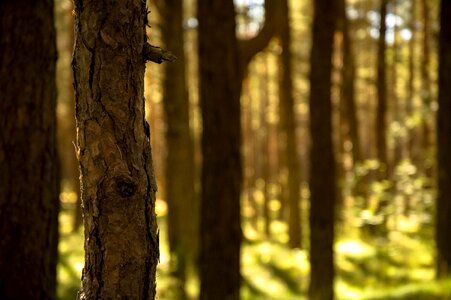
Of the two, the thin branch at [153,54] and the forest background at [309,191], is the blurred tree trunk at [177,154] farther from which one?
the thin branch at [153,54]

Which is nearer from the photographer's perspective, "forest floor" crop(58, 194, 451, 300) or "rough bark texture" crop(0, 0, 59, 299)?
"rough bark texture" crop(0, 0, 59, 299)

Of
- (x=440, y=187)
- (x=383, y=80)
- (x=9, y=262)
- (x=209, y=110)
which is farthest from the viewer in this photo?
(x=383, y=80)

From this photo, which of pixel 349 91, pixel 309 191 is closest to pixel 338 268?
pixel 349 91

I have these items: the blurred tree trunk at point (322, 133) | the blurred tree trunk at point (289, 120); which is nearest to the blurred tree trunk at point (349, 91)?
the blurred tree trunk at point (289, 120)

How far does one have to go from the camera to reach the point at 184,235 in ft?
42.7

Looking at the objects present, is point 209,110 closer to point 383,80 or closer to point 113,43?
point 113,43

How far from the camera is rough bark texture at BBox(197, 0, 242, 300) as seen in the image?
261 inches

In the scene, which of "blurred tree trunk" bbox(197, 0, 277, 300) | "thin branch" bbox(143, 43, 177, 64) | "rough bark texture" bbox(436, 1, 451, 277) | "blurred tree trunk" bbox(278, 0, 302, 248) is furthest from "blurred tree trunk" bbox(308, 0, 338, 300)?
"blurred tree trunk" bbox(278, 0, 302, 248)

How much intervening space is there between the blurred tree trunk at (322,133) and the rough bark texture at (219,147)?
2194mm

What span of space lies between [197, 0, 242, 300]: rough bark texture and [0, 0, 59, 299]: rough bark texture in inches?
81.1

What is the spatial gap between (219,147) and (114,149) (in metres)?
4.01

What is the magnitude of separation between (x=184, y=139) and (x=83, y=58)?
389 inches

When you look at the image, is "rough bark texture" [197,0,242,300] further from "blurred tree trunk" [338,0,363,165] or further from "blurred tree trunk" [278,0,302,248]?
"blurred tree trunk" [338,0,363,165]

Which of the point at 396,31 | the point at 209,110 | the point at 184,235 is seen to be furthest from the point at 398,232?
the point at 209,110
